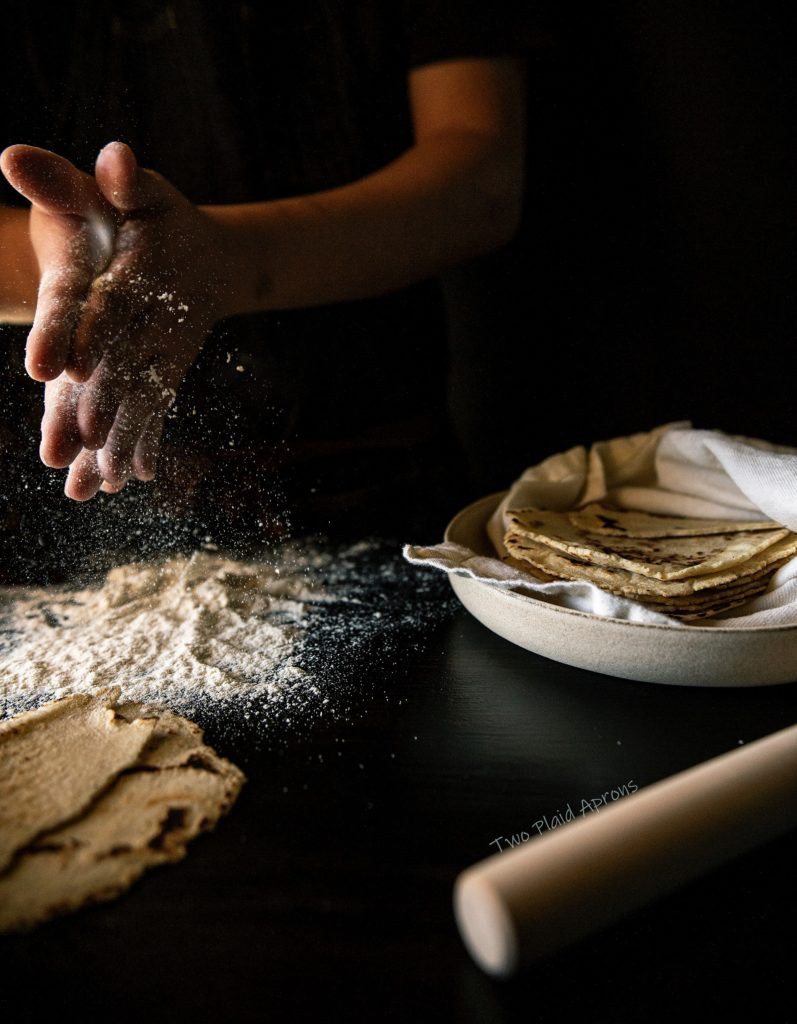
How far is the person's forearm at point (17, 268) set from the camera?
0.78m

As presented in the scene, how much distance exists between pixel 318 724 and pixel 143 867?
0.18 meters

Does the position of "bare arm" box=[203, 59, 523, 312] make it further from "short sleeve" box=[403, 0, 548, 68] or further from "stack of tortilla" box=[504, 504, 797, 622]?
"stack of tortilla" box=[504, 504, 797, 622]

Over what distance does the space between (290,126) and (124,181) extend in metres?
0.47

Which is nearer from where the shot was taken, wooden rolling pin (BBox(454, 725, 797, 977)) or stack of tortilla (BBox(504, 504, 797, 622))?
wooden rolling pin (BBox(454, 725, 797, 977))

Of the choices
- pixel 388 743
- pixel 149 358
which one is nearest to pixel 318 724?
pixel 388 743

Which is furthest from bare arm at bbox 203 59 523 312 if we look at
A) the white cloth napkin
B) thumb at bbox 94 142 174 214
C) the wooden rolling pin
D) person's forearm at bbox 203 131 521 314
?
the wooden rolling pin

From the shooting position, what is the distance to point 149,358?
2.61ft

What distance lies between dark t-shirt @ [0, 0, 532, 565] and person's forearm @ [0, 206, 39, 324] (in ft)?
0.59

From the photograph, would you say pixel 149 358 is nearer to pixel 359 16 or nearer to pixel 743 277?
pixel 359 16

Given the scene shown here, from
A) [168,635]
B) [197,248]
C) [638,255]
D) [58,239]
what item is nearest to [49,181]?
[58,239]

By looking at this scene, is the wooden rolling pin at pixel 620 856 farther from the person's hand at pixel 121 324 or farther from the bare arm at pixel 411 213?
the bare arm at pixel 411 213

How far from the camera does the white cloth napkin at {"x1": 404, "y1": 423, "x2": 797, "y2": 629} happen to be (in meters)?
0.66

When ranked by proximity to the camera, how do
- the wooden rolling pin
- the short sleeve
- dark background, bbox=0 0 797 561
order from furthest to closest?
dark background, bbox=0 0 797 561, the short sleeve, the wooden rolling pin

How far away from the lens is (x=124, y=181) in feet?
2.36
